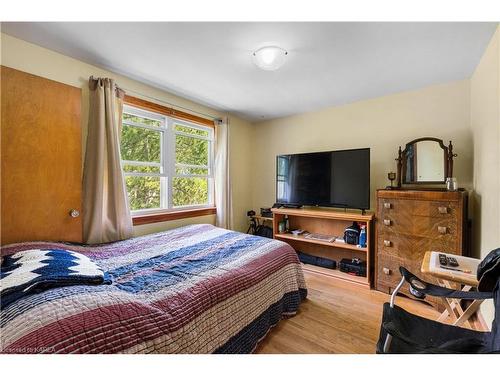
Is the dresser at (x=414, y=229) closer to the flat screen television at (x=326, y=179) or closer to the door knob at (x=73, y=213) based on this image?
the flat screen television at (x=326, y=179)

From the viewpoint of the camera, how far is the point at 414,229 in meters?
2.14

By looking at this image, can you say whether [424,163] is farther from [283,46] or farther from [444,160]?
[283,46]

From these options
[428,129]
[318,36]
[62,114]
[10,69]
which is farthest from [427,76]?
[10,69]

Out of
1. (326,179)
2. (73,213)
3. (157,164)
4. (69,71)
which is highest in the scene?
(69,71)

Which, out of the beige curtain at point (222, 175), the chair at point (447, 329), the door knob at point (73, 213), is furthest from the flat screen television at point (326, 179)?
the door knob at point (73, 213)

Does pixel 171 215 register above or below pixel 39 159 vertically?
below

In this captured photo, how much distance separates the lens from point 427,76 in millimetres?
2158

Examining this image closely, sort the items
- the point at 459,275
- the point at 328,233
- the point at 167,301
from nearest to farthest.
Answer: the point at 167,301 < the point at 459,275 < the point at 328,233

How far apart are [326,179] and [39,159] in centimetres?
289

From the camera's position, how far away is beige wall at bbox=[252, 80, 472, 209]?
226 cm

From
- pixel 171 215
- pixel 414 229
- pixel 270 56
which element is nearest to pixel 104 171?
pixel 171 215

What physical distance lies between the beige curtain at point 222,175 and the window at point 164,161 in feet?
0.38

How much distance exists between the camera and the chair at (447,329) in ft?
3.01

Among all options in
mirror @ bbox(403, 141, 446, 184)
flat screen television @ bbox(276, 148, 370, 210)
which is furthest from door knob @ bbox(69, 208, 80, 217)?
mirror @ bbox(403, 141, 446, 184)
